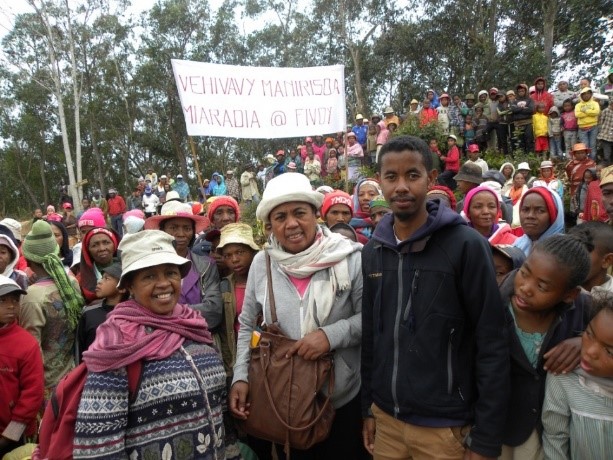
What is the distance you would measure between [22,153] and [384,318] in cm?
4112

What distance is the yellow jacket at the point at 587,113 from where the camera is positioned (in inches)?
384

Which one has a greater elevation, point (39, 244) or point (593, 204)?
point (39, 244)

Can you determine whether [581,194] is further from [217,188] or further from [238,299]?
[217,188]

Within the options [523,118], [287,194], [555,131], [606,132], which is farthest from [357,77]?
[287,194]

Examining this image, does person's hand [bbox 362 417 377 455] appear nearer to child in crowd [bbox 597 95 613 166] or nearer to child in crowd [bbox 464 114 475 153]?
child in crowd [bbox 597 95 613 166]

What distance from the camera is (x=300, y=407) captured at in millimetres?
1941

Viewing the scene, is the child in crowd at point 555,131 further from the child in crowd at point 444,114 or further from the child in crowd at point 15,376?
the child in crowd at point 15,376

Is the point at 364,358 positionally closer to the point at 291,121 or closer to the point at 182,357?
the point at 182,357

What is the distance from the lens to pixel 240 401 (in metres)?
2.06

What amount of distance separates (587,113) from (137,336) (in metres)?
10.8

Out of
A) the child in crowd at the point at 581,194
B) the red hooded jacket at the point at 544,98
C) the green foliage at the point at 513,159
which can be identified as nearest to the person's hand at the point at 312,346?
the child in crowd at the point at 581,194

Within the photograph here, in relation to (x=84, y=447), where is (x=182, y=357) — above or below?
above

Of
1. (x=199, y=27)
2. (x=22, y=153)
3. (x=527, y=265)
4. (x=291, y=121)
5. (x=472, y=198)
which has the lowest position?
(x=527, y=265)

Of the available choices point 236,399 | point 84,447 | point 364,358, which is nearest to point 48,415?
point 84,447
